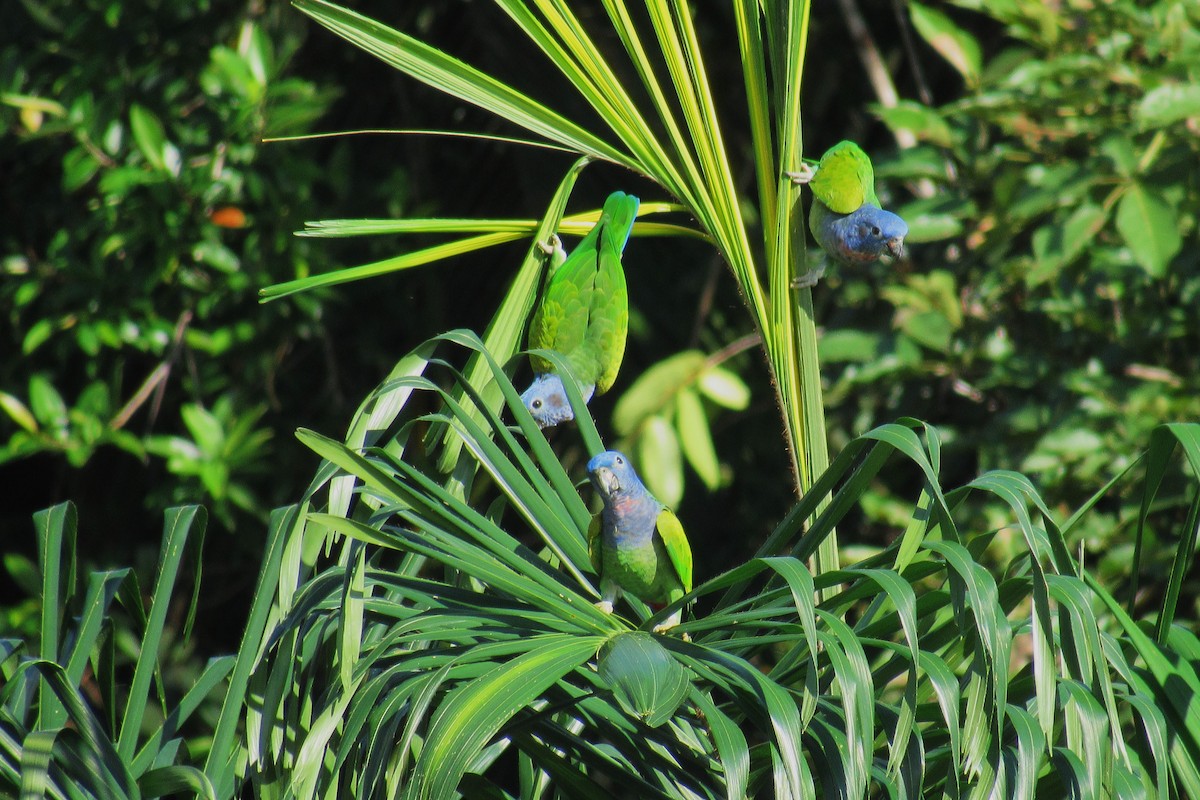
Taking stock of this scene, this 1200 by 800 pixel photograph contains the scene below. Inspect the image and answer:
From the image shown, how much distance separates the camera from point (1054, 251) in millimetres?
2264

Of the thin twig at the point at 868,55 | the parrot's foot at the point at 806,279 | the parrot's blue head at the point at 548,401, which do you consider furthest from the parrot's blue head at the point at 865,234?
the thin twig at the point at 868,55

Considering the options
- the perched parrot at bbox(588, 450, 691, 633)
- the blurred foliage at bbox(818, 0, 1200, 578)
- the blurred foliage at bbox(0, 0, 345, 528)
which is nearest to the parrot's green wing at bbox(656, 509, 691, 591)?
the perched parrot at bbox(588, 450, 691, 633)

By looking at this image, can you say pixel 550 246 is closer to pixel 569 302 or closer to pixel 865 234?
pixel 569 302

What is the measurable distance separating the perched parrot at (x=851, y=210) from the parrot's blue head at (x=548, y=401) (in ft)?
1.26

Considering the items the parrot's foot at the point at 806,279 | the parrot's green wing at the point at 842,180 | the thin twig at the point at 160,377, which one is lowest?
the thin twig at the point at 160,377

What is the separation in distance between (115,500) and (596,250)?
2.28 meters

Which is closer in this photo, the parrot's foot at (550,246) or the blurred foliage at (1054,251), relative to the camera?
the parrot's foot at (550,246)

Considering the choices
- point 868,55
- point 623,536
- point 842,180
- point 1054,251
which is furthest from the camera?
point 868,55

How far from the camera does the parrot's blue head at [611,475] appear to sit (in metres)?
1.30

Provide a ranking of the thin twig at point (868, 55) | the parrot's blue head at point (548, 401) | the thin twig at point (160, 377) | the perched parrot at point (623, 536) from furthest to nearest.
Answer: the thin twig at point (868, 55)
the thin twig at point (160, 377)
the parrot's blue head at point (548, 401)
the perched parrot at point (623, 536)

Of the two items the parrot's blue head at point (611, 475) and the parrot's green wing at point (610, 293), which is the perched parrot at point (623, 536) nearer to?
the parrot's blue head at point (611, 475)

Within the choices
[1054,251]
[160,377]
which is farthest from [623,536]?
[160,377]

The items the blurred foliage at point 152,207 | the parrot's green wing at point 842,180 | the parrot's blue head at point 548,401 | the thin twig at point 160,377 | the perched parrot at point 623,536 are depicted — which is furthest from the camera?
the thin twig at point 160,377

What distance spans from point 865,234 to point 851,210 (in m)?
0.03
